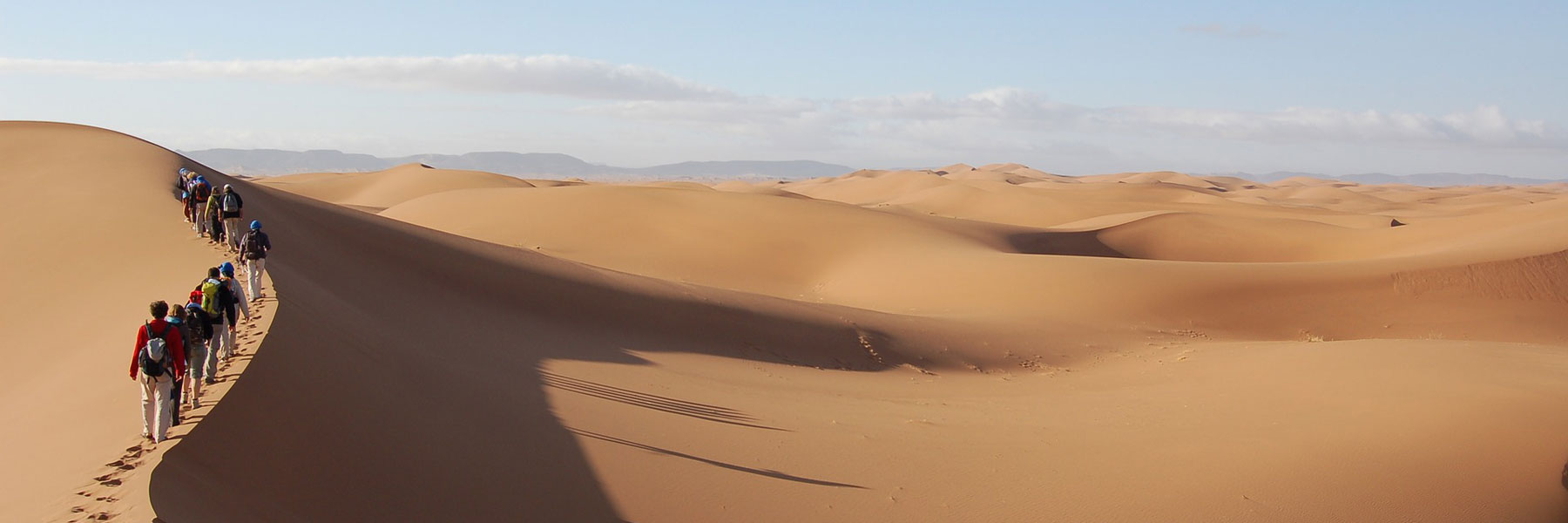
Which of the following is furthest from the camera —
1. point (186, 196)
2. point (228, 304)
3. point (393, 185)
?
point (393, 185)

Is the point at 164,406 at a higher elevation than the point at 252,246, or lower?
lower

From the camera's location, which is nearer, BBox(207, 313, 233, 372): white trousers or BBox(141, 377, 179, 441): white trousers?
BBox(141, 377, 179, 441): white trousers

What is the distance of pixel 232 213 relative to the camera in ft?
41.9

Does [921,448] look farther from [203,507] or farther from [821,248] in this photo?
[821,248]

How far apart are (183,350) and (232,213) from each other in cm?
Result: 638

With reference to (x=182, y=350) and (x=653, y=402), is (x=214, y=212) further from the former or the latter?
(x=182, y=350)

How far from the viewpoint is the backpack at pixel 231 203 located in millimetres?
12789

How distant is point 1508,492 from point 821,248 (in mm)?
24998

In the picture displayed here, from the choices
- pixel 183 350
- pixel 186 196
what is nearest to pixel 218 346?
pixel 183 350

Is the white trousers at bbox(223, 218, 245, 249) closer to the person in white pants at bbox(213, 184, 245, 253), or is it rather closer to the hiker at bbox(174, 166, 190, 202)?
the person in white pants at bbox(213, 184, 245, 253)

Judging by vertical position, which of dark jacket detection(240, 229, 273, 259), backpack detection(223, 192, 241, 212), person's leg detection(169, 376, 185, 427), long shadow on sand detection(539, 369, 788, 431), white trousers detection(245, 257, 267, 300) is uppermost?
backpack detection(223, 192, 241, 212)

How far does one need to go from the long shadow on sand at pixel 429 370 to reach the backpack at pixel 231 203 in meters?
1.00

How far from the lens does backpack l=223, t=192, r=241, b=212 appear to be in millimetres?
12789

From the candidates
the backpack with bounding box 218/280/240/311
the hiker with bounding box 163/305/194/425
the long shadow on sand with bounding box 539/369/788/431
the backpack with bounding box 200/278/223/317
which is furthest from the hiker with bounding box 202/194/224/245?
the hiker with bounding box 163/305/194/425
